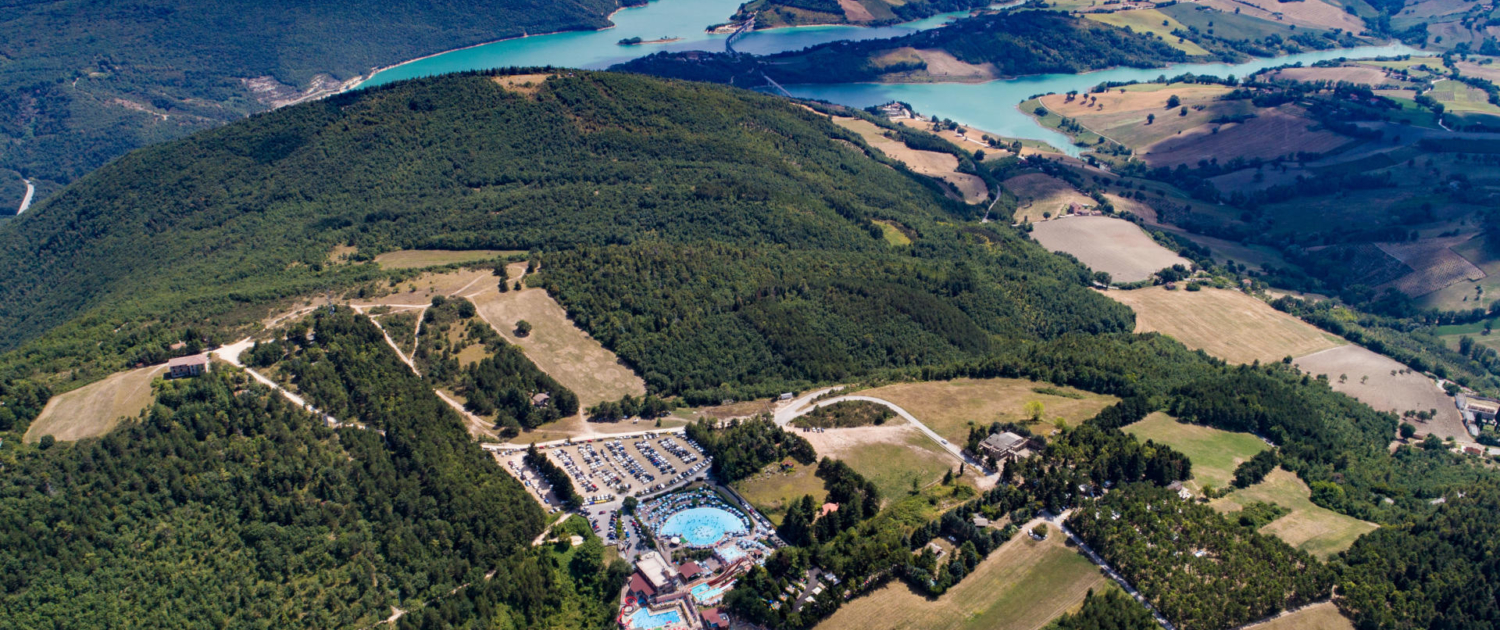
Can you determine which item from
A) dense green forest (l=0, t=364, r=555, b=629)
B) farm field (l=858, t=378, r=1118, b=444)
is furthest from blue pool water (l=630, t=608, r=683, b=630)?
farm field (l=858, t=378, r=1118, b=444)

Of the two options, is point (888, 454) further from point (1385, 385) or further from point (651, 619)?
point (1385, 385)

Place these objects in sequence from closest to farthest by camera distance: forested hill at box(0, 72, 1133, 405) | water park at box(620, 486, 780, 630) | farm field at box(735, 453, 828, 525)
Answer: water park at box(620, 486, 780, 630) < farm field at box(735, 453, 828, 525) < forested hill at box(0, 72, 1133, 405)

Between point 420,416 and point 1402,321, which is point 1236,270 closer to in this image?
point 1402,321

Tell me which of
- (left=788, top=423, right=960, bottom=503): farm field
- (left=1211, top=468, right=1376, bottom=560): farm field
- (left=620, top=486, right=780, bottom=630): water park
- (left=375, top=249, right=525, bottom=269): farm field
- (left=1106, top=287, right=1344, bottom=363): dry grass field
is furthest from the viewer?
(left=1106, top=287, right=1344, bottom=363): dry grass field

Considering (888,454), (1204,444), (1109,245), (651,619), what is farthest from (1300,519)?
(1109,245)

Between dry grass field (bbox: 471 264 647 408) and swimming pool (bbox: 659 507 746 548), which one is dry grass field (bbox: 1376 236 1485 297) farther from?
swimming pool (bbox: 659 507 746 548)

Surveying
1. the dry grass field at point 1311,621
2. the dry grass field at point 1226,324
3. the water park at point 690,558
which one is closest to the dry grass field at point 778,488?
the water park at point 690,558
